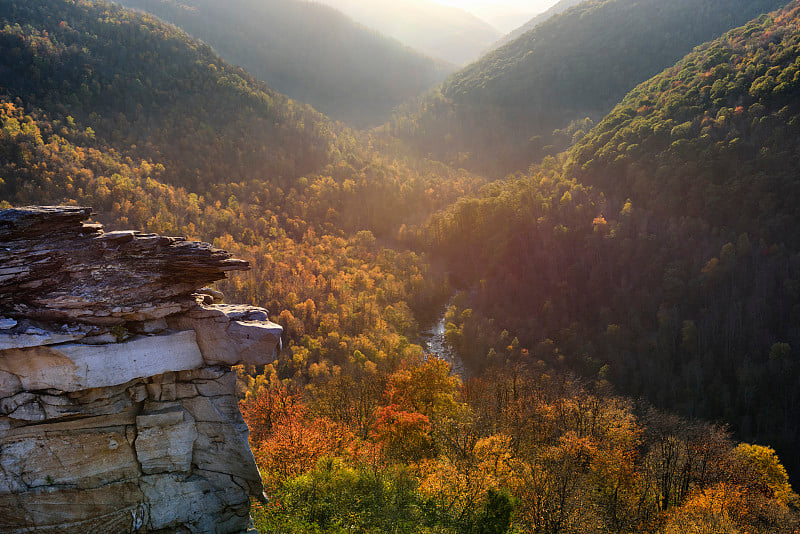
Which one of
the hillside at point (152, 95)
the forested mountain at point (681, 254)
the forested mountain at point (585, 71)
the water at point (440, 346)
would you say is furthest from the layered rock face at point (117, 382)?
the forested mountain at point (585, 71)

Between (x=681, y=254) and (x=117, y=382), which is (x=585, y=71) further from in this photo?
(x=117, y=382)

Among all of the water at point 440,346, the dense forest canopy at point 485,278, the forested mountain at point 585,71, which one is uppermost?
the forested mountain at point 585,71

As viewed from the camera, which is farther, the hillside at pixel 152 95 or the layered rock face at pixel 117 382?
the hillside at pixel 152 95

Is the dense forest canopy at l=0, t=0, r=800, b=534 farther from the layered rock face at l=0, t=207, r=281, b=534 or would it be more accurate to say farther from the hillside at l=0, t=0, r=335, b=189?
the layered rock face at l=0, t=207, r=281, b=534

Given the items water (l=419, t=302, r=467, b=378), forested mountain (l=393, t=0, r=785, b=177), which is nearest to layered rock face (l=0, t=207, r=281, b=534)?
water (l=419, t=302, r=467, b=378)

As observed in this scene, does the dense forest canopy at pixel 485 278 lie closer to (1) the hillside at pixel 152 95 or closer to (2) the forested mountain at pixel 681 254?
(2) the forested mountain at pixel 681 254

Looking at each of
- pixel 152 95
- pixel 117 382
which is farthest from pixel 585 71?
pixel 117 382

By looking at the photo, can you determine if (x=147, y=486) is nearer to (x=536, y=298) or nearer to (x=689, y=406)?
(x=689, y=406)
